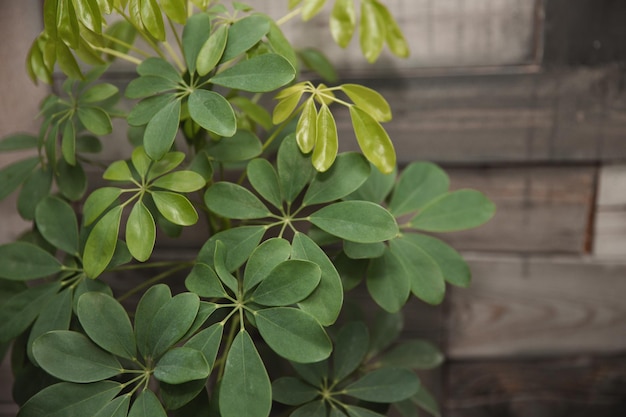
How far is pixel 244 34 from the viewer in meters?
0.90

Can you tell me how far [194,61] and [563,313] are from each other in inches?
43.4

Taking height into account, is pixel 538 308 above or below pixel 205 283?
below

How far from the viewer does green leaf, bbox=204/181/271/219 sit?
3.06ft

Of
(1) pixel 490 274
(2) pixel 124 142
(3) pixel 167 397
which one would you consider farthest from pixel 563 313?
(2) pixel 124 142

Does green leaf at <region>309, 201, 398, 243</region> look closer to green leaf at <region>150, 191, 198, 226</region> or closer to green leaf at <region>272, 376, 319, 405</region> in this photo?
green leaf at <region>150, 191, 198, 226</region>

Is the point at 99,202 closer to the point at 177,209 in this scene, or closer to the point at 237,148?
the point at 177,209

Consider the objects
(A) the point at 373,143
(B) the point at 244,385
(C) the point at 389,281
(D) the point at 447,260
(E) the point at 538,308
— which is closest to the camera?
(B) the point at 244,385

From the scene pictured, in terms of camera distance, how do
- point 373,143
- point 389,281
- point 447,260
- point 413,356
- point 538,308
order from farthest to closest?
point 538,308 → point 413,356 → point 447,260 → point 389,281 → point 373,143

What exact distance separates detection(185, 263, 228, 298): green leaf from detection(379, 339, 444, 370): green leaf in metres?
0.56

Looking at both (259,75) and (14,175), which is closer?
(259,75)

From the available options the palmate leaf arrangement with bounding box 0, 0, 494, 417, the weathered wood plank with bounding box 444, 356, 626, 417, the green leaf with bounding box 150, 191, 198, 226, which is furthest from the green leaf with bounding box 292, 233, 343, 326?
the weathered wood plank with bounding box 444, 356, 626, 417

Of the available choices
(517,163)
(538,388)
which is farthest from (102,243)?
(538,388)

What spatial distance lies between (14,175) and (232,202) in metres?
0.51

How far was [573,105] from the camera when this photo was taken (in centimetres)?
130
